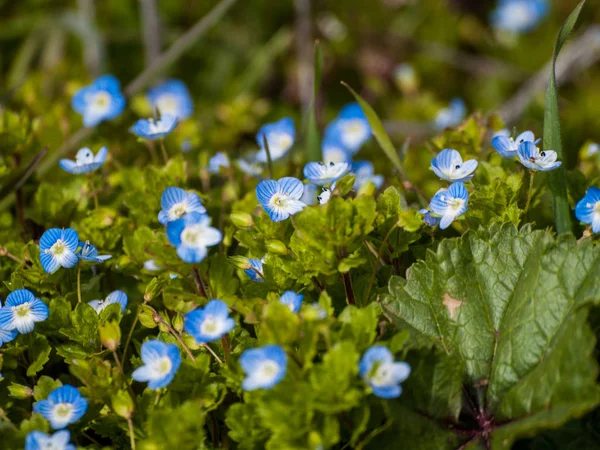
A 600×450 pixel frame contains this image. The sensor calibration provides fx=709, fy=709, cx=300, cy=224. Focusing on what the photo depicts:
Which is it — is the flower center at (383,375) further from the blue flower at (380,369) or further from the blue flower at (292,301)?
the blue flower at (292,301)

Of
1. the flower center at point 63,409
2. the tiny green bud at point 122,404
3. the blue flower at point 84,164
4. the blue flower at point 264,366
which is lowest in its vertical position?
the blue flower at point 264,366

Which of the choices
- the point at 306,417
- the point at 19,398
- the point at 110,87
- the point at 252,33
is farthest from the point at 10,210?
the point at 252,33

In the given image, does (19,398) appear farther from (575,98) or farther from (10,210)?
(575,98)

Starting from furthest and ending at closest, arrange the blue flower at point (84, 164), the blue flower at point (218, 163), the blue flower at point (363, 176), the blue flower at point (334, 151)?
the blue flower at point (334, 151) < the blue flower at point (218, 163) < the blue flower at point (363, 176) < the blue flower at point (84, 164)

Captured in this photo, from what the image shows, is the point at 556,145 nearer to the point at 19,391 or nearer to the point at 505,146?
the point at 505,146

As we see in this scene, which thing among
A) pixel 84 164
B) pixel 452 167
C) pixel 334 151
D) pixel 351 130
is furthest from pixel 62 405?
pixel 351 130

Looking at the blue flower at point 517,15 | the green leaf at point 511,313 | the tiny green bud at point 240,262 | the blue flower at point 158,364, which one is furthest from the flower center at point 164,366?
the blue flower at point 517,15
